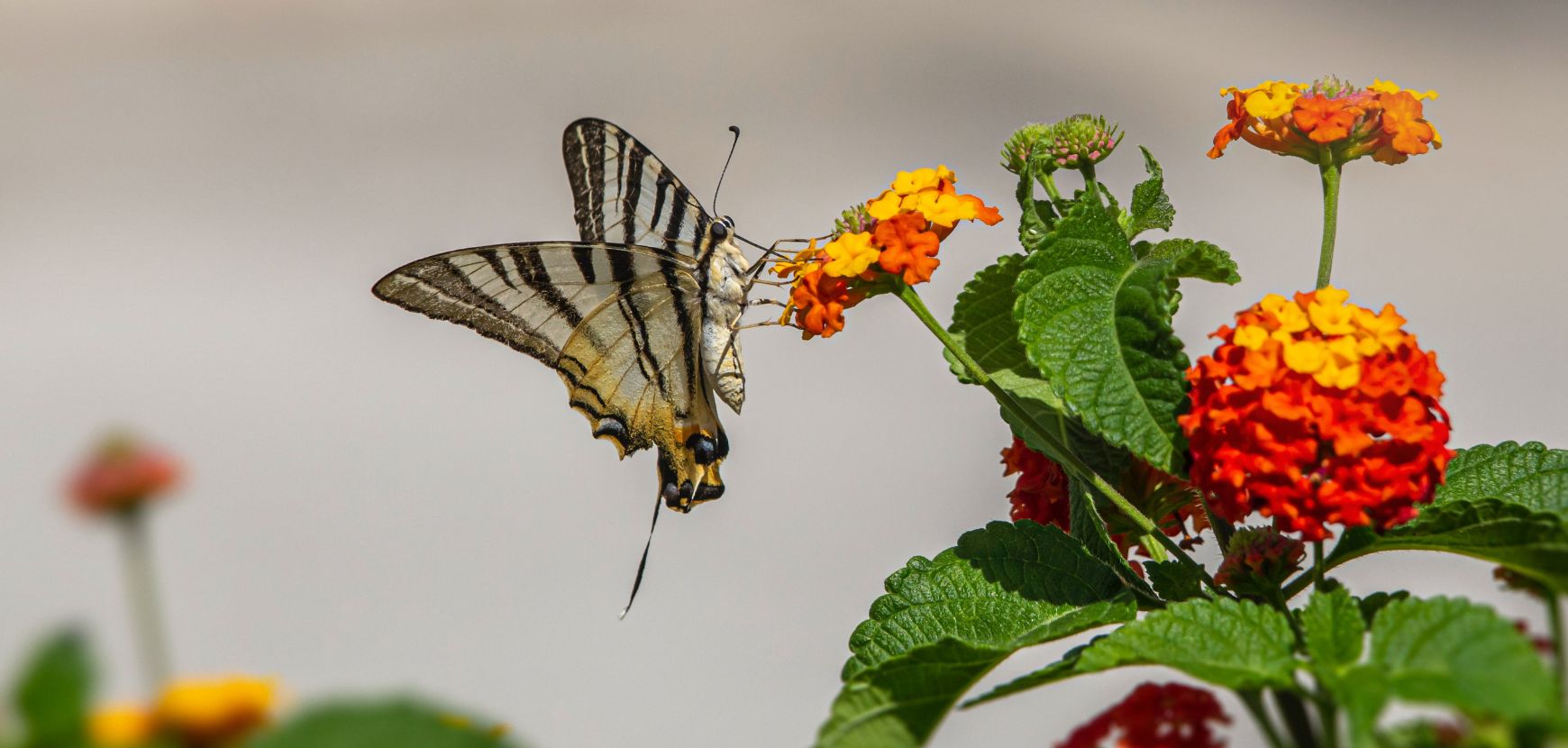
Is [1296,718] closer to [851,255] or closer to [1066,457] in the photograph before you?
[1066,457]

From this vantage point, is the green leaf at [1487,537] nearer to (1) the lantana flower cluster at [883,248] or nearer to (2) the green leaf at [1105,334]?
(2) the green leaf at [1105,334]

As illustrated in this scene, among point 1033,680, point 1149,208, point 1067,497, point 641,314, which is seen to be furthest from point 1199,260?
point 641,314

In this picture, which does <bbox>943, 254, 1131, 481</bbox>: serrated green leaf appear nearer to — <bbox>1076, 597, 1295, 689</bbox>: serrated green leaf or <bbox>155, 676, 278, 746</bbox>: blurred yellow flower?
<bbox>1076, 597, 1295, 689</bbox>: serrated green leaf

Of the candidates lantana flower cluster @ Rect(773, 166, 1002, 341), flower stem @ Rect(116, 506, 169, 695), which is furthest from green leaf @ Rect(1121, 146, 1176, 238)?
flower stem @ Rect(116, 506, 169, 695)

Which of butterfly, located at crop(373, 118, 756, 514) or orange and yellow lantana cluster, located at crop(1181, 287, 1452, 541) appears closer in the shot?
orange and yellow lantana cluster, located at crop(1181, 287, 1452, 541)

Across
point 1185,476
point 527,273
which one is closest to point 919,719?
Answer: point 1185,476

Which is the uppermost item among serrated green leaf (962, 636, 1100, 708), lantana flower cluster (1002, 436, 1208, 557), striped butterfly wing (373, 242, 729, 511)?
striped butterfly wing (373, 242, 729, 511)
